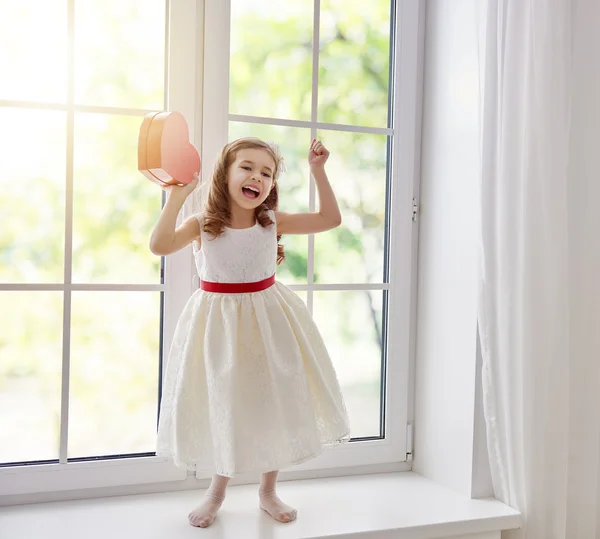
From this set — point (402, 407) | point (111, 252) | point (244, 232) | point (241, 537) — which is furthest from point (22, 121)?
point (402, 407)

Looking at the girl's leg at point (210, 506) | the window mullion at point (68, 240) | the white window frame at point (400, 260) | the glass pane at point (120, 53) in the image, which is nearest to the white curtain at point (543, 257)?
the white window frame at point (400, 260)

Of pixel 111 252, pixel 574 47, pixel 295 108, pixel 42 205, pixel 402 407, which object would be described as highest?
pixel 574 47

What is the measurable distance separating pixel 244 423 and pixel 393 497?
0.54 meters

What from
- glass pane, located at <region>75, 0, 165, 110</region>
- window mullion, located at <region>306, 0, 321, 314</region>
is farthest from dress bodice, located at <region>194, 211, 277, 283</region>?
glass pane, located at <region>75, 0, 165, 110</region>

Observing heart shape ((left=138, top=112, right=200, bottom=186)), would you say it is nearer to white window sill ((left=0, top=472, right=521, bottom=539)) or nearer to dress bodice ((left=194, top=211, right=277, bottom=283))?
dress bodice ((left=194, top=211, right=277, bottom=283))

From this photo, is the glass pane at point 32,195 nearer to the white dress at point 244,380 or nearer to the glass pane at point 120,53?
the glass pane at point 120,53

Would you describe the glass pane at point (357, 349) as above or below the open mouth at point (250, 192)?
below

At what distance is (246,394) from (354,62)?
3.26ft

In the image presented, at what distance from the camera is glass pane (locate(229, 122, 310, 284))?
1814 millimetres

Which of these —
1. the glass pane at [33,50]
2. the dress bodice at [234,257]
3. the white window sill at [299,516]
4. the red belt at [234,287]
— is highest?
the glass pane at [33,50]

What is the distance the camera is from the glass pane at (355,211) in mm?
1875

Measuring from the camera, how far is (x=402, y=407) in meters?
1.94

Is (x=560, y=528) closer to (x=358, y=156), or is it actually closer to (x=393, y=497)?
(x=393, y=497)

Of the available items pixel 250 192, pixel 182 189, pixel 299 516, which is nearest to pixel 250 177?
pixel 250 192
